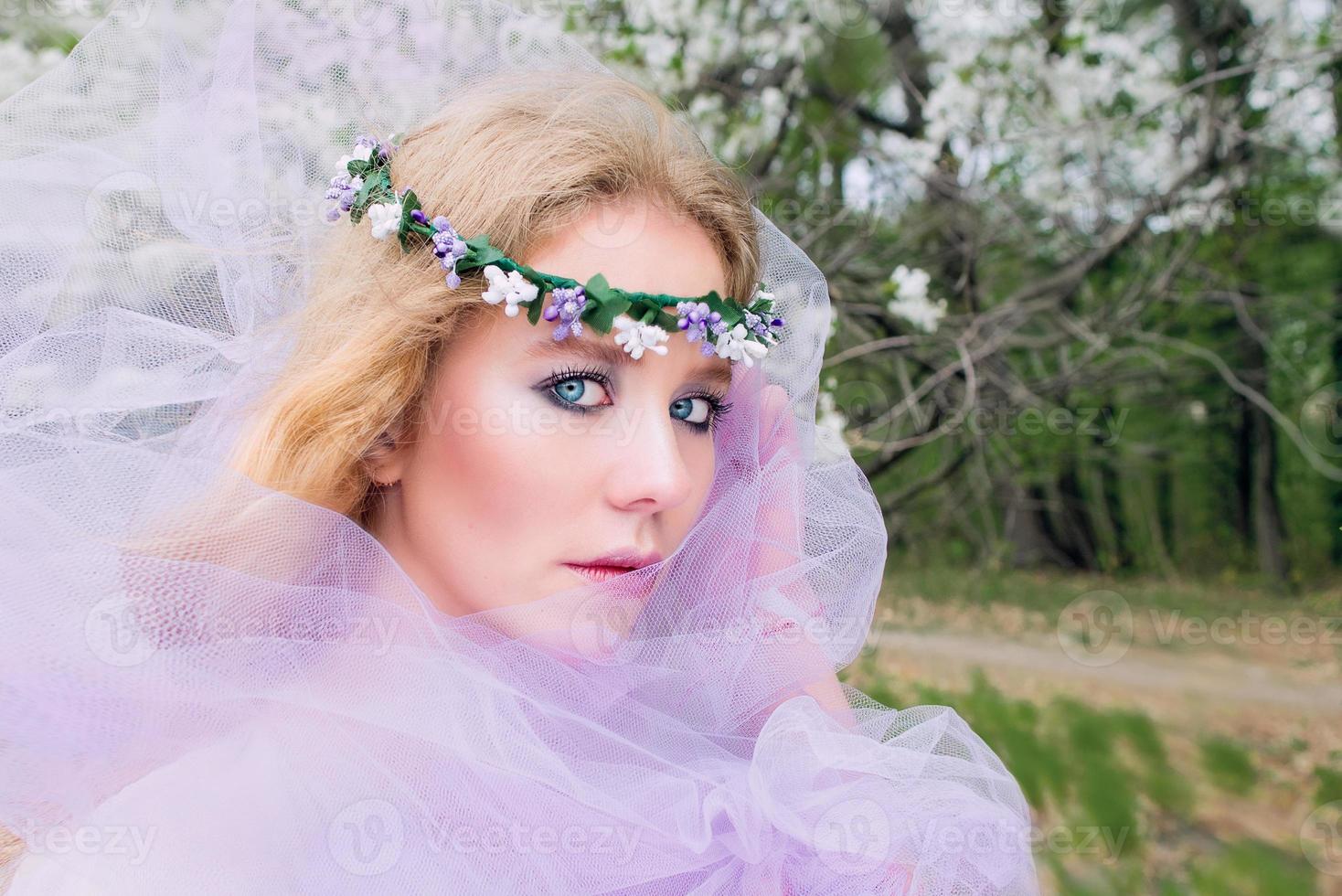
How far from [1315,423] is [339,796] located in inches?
281

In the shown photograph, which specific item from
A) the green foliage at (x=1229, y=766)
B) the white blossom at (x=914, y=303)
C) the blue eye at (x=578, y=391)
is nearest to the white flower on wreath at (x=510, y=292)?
the blue eye at (x=578, y=391)

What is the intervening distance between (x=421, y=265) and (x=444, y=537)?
1.18ft

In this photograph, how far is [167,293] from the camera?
1452 millimetres

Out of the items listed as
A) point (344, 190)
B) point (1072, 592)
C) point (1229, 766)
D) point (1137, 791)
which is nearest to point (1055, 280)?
point (1137, 791)

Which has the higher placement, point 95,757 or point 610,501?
point 610,501

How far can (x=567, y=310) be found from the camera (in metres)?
1.34

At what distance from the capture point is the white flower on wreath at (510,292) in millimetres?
1343

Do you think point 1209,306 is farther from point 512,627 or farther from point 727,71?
point 512,627

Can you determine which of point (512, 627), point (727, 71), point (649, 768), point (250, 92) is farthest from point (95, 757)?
point (727, 71)
